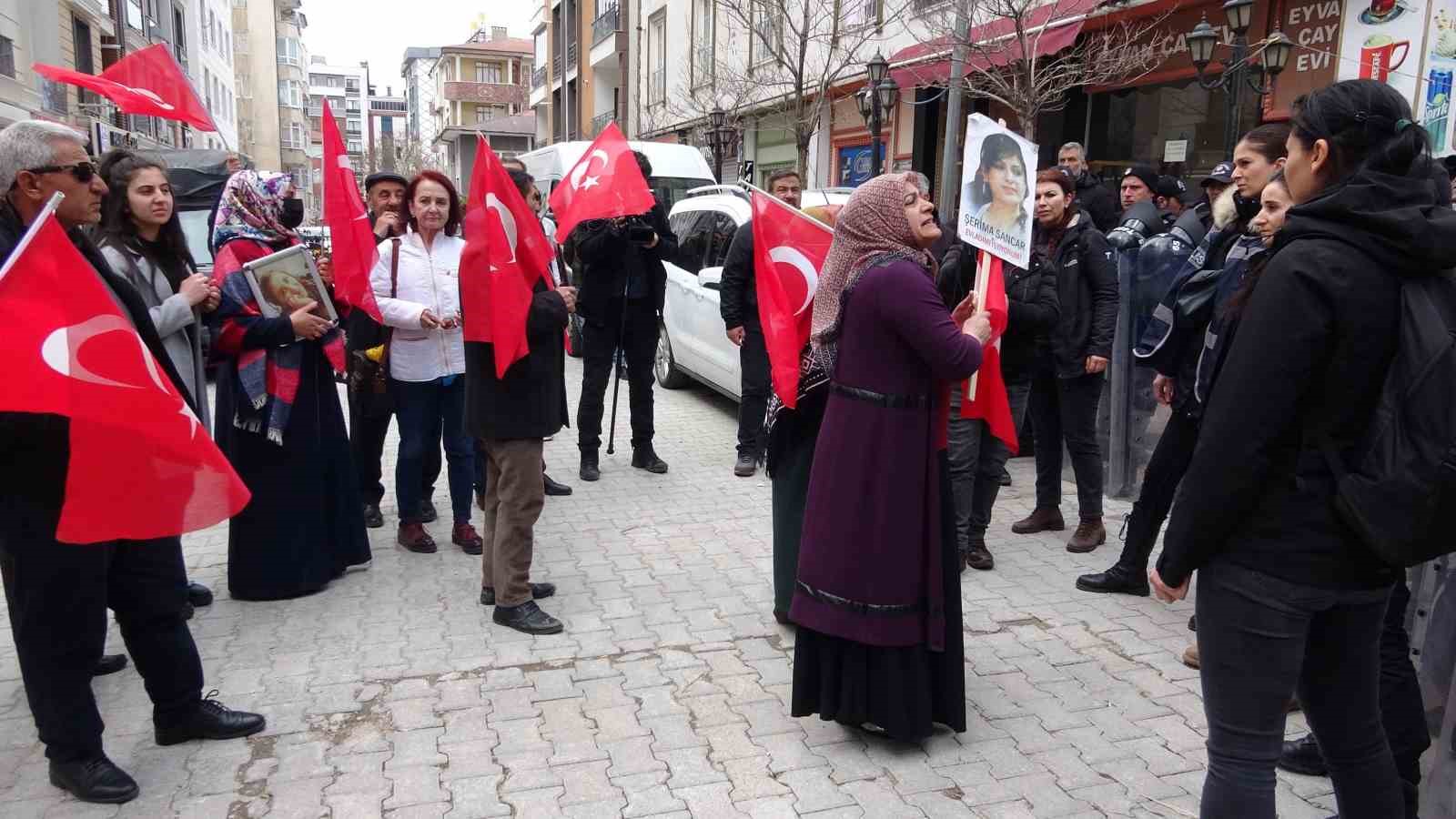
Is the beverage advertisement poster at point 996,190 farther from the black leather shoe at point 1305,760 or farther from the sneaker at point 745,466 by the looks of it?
the sneaker at point 745,466

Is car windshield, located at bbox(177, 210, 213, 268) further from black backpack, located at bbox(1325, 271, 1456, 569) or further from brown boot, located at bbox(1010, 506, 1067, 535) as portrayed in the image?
black backpack, located at bbox(1325, 271, 1456, 569)

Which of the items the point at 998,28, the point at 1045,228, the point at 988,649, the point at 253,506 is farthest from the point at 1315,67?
the point at 253,506

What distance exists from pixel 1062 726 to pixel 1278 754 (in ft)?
4.42

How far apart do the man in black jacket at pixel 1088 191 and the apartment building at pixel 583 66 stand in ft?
91.9

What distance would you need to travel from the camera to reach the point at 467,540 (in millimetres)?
5520

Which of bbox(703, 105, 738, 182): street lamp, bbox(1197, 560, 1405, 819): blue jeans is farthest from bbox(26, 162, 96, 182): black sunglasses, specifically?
bbox(703, 105, 738, 182): street lamp

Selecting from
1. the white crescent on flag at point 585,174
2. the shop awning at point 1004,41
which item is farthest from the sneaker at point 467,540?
the shop awning at point 1004,41

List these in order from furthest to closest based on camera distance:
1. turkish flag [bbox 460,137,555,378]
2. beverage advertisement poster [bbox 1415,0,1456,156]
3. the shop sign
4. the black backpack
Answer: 1. the shop sign
2. beverage advertisement poster [bbox 1415,0,1456,156]
3. turkish flag [bbox 460,137,555,378]
4. the black backpack

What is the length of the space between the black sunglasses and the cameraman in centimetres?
387

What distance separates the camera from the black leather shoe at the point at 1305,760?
10.9ft

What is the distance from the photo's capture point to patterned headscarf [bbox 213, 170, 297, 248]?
452 centimetres

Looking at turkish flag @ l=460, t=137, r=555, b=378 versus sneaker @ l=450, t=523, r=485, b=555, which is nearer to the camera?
turkish flag @ l=460, t=137, r=555, b=378

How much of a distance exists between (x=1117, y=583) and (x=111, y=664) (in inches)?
172

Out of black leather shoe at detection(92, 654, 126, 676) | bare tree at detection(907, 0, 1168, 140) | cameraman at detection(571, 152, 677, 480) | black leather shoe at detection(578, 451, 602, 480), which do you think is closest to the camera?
black leather shoe at detection(92, 654, 126, 676)
